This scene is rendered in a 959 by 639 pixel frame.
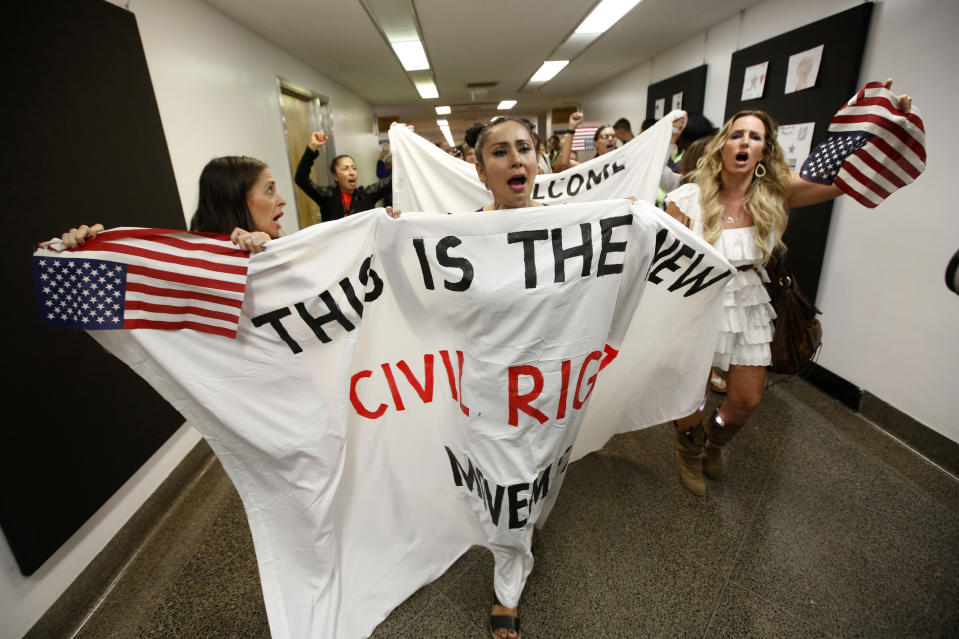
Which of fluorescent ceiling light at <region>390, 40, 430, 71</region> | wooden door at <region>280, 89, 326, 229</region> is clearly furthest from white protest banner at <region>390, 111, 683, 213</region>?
fluorescent ceiling light at <region>390, 40, 430, 71</region>

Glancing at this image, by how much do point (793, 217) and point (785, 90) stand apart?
1036 mm

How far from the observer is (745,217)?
1780 millimetres

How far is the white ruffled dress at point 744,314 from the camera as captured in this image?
1745mm

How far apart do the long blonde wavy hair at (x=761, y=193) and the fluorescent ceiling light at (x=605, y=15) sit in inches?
119

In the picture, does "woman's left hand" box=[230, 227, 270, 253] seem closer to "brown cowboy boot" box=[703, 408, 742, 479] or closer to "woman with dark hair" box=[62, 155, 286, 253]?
"woman with dark hair" box=[62, 155, 286, 253]

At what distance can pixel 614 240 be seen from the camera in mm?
1254

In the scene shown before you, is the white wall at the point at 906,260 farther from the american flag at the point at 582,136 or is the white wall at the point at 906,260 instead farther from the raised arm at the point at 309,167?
the raised arm at the point at 309,167

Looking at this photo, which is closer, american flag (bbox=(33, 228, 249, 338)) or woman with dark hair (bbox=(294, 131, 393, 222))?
american flag (bbox=(33, 228, 249, 338))

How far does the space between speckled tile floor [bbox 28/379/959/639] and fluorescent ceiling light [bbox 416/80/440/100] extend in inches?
295

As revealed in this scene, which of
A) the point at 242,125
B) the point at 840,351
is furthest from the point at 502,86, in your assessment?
the point at 840,351

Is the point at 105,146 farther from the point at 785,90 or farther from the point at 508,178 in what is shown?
the point at 785,90

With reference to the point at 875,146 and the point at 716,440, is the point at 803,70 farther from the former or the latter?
the point at 716,440

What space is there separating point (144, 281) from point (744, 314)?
2.12 metres

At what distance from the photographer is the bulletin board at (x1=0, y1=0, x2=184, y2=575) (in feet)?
4.84
